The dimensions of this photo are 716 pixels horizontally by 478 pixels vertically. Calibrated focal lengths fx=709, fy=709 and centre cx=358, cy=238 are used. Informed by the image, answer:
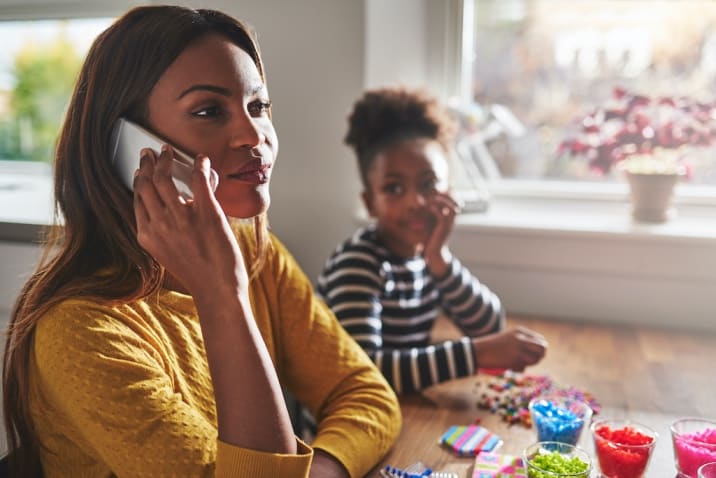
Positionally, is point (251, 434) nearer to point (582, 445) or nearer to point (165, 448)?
point (165, 448)

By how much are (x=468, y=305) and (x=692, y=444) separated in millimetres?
701

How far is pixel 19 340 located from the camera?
89 centimetres

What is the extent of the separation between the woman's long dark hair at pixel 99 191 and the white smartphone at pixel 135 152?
0.04 feet

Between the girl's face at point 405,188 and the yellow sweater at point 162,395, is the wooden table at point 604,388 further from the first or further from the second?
the girl's face at point 405,188

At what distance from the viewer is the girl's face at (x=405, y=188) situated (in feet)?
5.05

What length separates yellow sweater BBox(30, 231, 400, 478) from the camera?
0.81m

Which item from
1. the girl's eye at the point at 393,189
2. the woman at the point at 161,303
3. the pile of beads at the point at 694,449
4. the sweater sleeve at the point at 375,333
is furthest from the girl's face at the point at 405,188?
the pile of beads at the point at 694,449

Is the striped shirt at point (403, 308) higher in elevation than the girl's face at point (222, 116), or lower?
lower

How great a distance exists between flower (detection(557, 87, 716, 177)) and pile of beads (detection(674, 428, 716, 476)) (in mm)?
1011

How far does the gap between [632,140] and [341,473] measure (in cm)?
136

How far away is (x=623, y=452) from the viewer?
3.15 ft

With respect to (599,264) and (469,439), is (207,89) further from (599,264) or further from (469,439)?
(599,264)

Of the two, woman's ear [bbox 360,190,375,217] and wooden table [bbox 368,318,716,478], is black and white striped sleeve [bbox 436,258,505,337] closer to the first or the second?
wooden table [bbox 368,318,716,478]

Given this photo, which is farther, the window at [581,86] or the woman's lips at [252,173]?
the window at [581,86]
